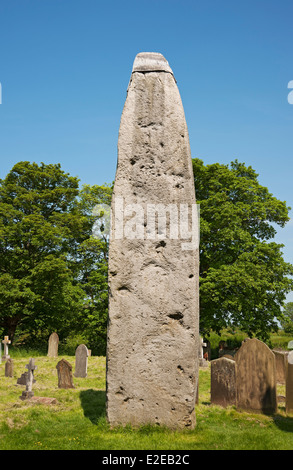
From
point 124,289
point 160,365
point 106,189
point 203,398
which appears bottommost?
point 203,398

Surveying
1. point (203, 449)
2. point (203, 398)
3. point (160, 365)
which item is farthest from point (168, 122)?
point (203, 398)

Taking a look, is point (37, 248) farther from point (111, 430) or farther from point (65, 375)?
point (111, 430)

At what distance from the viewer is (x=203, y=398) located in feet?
33.9

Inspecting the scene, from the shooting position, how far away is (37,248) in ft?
82.3

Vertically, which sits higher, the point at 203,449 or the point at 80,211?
the point at 80,211

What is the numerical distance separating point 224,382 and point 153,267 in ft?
13.1

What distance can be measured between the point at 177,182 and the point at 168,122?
1.21 m

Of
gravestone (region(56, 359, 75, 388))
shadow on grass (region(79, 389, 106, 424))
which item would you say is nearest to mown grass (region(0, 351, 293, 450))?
shadow on grass (region(79, 389, 106, 424))

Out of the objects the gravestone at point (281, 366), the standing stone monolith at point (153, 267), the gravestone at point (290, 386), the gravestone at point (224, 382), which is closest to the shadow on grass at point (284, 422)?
the gravestone at point (290, 386)

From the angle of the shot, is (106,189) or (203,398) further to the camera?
(106,189)

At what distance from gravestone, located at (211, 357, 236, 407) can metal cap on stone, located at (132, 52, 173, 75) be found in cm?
662

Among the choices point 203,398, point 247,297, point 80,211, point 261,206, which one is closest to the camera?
point 203,398

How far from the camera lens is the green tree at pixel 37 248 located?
75.9 feet
